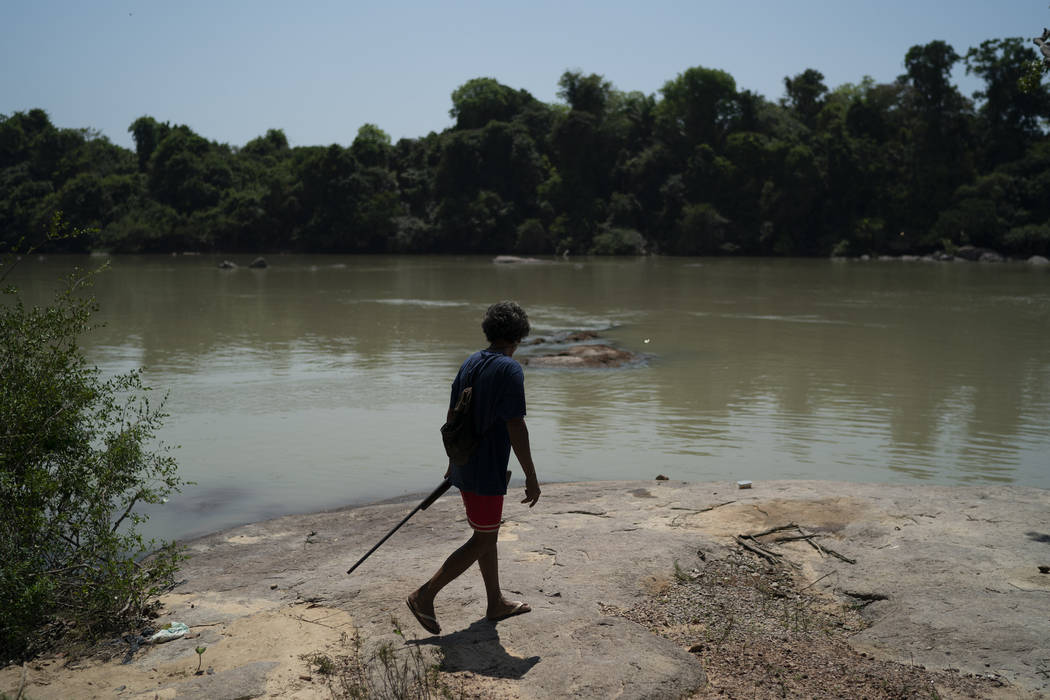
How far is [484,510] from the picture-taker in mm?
3889

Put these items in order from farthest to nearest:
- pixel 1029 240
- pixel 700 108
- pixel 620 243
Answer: pixel 700 108 < pixel 620 243 < pixel 1029 240

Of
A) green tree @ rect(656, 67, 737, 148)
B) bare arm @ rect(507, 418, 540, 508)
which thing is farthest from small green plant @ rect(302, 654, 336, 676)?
green tree @ rect(656, 67, 737, 148)

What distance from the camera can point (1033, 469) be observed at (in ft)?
24.6

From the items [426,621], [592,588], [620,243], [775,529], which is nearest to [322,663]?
[426,621]

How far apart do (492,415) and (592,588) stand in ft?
3.66

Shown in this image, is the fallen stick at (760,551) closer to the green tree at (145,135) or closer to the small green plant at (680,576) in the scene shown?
the small green plant at (680,576)

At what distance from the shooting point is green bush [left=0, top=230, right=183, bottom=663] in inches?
152

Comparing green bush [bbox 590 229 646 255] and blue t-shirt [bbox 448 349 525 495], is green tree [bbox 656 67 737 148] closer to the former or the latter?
green bush [bbox 590 229 646 255]

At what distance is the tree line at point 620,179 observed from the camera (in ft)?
167

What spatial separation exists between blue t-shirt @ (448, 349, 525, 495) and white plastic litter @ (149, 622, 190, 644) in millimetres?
1410

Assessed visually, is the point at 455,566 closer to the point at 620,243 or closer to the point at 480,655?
the point at 480,655

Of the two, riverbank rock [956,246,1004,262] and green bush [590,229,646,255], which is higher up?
green bush [590,229,646,255]

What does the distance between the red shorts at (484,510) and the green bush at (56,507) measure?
1.52 meters

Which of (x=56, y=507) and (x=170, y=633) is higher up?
(x=56, y=507)
